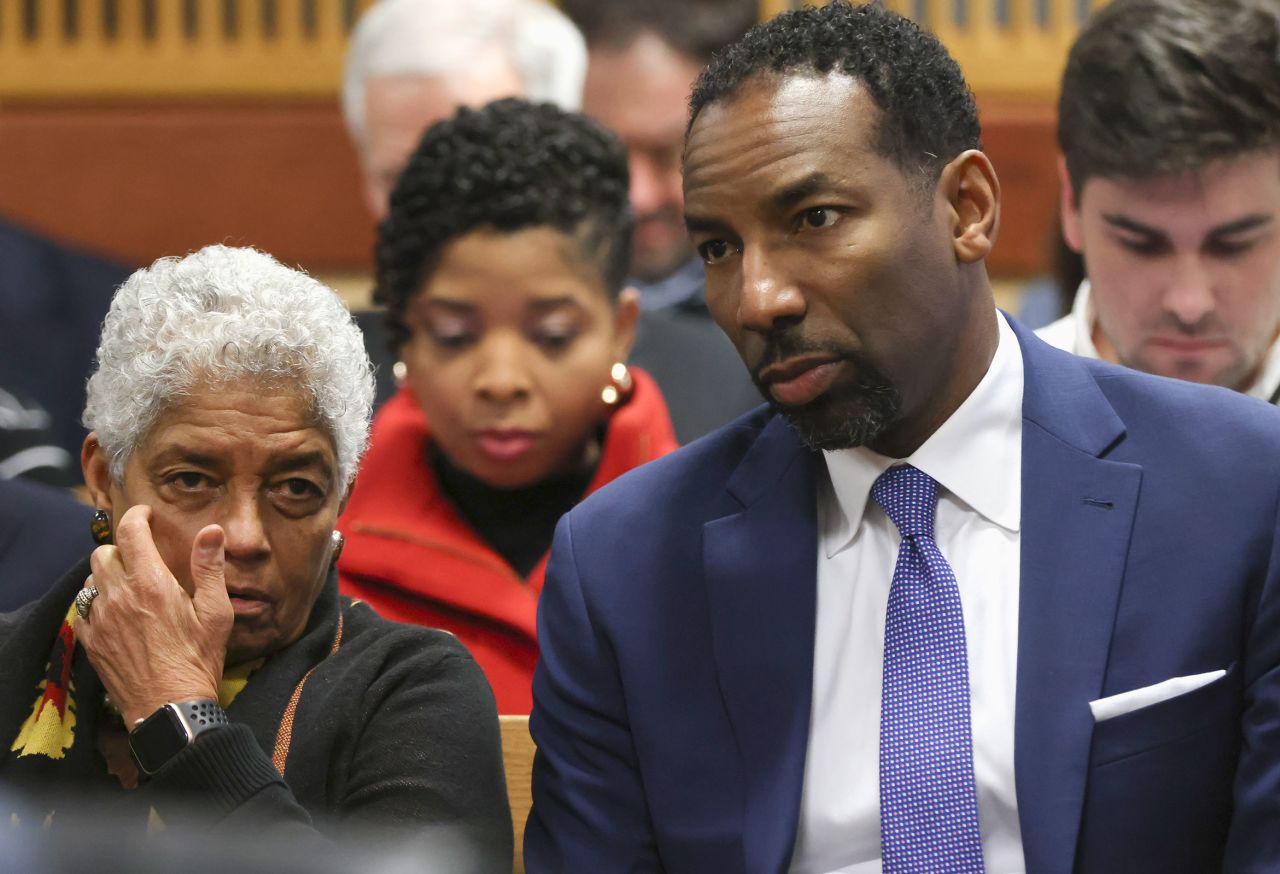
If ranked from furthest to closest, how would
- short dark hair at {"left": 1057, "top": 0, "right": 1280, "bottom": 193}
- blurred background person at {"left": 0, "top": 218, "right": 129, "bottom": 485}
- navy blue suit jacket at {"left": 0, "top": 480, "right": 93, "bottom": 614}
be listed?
blurred background person at {"left": 0, "top": 218, "right": 129, "bottom": 485}, short dark hair at {"left": 1057, "top": 0, "right": 1280, "bottom": 193}, navy blue suit jacket at {"left": 0, "top": 480, "right": 93, "bottom": 614}

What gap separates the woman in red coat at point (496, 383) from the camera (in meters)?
2.43

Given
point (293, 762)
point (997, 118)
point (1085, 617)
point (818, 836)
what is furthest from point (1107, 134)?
point (997, 118)

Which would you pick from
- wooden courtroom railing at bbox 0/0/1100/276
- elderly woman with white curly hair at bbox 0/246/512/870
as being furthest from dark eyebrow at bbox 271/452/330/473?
wooden courtroom railing at bbox 0/0/1100/276

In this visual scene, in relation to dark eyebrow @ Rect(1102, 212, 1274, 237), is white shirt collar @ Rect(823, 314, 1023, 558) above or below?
below

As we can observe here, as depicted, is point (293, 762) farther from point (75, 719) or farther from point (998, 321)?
point (998, 321)

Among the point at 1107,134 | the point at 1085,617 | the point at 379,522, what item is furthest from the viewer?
the point at 379,522

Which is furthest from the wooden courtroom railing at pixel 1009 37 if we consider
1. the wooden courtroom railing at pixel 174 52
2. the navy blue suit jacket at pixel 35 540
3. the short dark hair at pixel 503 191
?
the navy blue suit jacket at pixel 35 540

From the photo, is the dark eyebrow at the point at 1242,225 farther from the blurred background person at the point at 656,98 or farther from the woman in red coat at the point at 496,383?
the blurred background person at the point at 656,98

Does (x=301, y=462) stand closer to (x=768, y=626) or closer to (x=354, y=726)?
(x=354, y=726)

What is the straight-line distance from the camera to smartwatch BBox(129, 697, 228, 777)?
5.49ft

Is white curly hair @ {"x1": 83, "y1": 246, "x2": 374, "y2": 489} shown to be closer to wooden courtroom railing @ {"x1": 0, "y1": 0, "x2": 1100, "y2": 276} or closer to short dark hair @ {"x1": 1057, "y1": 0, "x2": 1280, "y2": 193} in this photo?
short dark hair @ {"x1": 1057, "y1": 0, "x2": 1280, "y2": 193}

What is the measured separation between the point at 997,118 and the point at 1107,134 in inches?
63.4

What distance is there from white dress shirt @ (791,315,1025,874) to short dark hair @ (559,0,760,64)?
197 cm

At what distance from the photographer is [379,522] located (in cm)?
251
